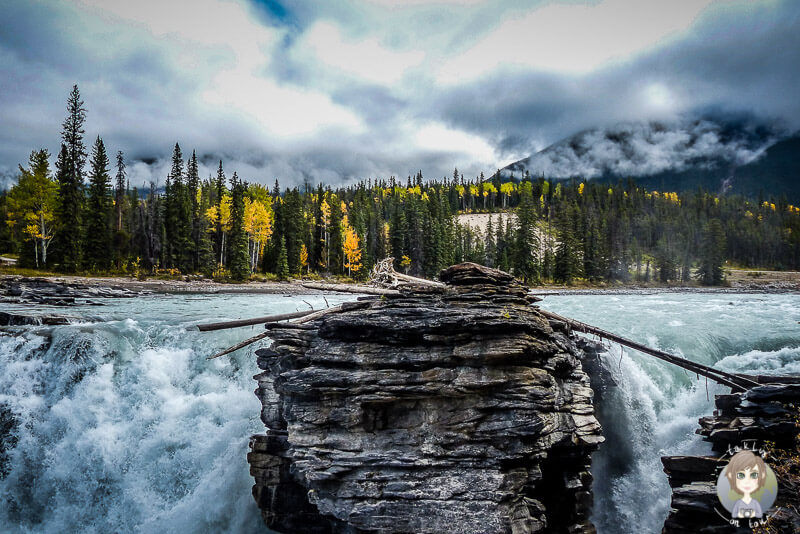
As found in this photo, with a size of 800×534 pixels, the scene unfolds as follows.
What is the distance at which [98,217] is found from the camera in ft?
187

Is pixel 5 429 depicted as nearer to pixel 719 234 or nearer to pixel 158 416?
pixel 158 416

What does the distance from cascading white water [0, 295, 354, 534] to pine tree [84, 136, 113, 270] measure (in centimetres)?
4623

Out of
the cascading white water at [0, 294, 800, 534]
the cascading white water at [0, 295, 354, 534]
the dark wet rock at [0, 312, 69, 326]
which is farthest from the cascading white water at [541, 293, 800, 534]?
the dark wet rock at [0, 312, 69, 326]

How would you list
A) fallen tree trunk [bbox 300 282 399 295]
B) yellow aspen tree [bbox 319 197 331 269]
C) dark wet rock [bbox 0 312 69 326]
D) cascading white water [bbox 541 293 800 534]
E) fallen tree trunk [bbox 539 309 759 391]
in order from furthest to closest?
1. yellow aspen tree [bbox 319 197 331 269]
2. dark wet rock [bbox 0 312 69 326]
3. cascading white water [bbox 541 293 800 534]
4. fallen tree trunk [bbox 300 282 399 295]
5. fallen tree trunk [bbox 539 309 759 391]

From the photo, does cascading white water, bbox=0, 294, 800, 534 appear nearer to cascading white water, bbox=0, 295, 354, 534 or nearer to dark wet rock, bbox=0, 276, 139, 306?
cascading white water, bbox=0, 295, 354, 534

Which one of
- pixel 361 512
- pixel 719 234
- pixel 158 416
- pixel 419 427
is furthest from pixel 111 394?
pixel 719 234

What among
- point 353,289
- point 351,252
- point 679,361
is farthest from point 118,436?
point 351,252

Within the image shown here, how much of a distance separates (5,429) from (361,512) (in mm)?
11973

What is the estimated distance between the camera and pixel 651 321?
27.6 meters

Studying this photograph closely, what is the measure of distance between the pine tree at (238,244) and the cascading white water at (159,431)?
45675 millimetres

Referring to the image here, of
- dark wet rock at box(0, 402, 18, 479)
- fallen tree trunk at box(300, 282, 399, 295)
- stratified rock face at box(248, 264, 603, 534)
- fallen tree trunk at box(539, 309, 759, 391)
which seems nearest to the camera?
stratified rock face at box(248, 264, 603, 534)

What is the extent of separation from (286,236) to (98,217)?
1091 inches

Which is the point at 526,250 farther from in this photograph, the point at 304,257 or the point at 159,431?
the point at 159,431

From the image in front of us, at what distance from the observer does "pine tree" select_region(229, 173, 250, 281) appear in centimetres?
6203
